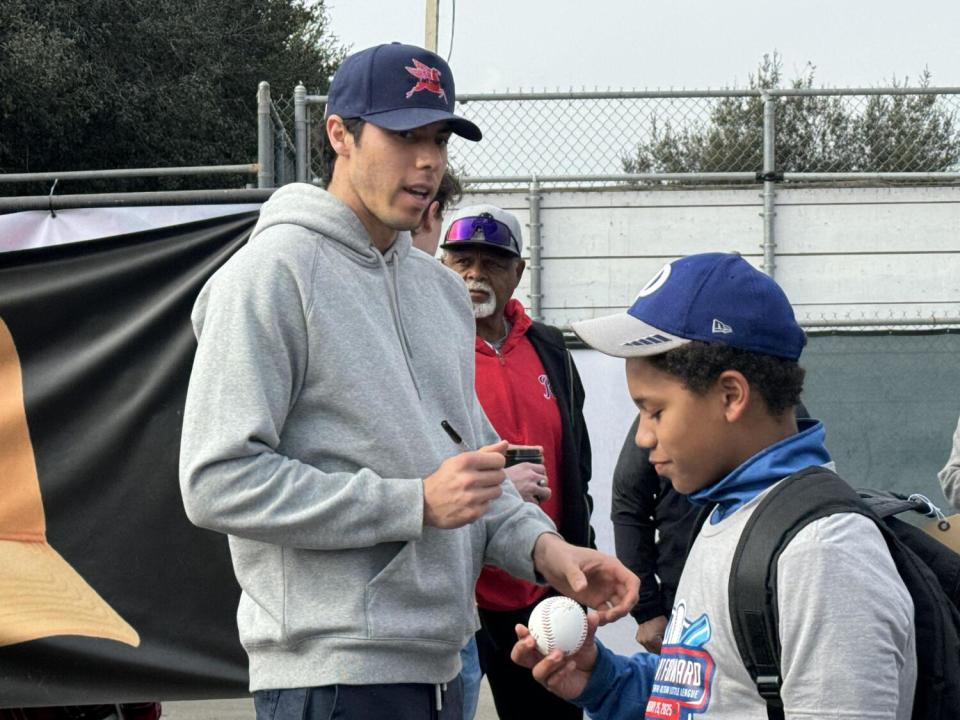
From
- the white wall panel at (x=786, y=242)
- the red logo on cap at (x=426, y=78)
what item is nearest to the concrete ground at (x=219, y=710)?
the white wall panel at (x=786, y=242)

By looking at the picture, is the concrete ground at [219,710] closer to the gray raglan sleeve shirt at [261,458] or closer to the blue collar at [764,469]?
the gray raglan sleeve shirt at [261,458]

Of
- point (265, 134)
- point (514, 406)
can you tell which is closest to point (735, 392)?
point (514, 406)

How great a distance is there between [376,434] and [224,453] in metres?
0.30

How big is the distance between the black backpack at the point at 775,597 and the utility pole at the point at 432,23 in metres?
6.66

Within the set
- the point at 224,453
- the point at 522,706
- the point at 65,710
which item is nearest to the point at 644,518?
the point at 522,706

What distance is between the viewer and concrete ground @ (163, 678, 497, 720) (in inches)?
244

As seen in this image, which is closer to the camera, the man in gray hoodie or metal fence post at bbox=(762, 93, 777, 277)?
the man in gray hoodie

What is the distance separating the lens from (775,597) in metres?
1.90

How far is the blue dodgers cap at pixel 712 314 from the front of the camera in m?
2.20

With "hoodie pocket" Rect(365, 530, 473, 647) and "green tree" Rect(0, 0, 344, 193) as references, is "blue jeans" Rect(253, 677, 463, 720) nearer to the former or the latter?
"hoodie pocket" Rect(365, 530, 473, 647)

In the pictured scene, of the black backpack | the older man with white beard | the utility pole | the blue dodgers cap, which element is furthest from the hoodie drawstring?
the utility pole

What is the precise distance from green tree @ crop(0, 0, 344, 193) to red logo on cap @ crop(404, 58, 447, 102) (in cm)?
1907

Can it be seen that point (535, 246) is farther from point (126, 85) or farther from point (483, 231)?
point (126, 85)

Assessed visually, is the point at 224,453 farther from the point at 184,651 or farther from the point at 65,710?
the point at 65,710
